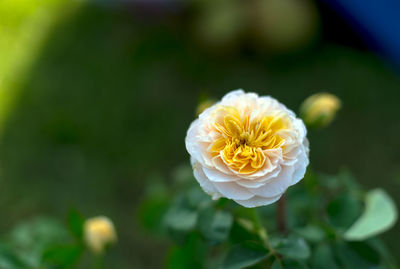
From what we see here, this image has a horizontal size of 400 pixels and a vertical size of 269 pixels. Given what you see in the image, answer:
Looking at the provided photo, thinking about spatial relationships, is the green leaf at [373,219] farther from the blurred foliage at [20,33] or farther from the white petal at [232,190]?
the blurred foliage at [20,33]

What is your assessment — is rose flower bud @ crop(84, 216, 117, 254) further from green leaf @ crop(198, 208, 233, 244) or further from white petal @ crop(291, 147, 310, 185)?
white petal @ crop(291, 147, 310, 185)

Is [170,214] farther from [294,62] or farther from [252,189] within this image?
[294,62]

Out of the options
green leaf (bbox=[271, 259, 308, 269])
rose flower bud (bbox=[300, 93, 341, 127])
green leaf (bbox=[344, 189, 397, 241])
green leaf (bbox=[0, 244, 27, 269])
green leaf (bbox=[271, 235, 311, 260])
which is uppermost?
rose flower bud (bbox=[300, 93, 341, 127])

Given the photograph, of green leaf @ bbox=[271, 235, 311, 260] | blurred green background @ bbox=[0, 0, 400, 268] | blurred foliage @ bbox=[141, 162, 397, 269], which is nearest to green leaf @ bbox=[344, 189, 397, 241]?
blurred foliage @ bbox=[141, 162, 397, 269]

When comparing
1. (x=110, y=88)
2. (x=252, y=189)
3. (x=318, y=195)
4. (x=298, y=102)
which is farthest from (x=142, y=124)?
(x=252, y=189)

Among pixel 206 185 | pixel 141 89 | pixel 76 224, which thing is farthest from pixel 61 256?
pixel 141 89
